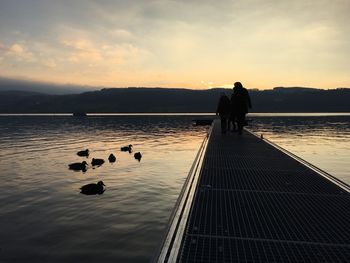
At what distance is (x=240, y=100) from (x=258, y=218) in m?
17.1

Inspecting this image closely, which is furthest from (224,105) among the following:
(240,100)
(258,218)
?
(258,218)

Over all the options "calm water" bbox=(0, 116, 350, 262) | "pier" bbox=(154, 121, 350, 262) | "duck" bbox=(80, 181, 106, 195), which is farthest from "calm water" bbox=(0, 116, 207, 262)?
"pier" bbox=(154, 121, 350, 262)

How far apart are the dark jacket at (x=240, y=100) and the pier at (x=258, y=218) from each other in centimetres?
1024

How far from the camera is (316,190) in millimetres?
11859

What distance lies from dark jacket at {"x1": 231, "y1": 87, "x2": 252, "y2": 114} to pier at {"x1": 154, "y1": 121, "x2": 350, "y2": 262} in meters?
10.2

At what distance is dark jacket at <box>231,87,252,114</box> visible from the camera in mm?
24828

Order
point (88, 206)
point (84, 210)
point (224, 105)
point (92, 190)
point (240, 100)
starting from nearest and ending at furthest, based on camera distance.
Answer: point (84, 210), point (88, 206), point (92, 190), point (240, 100), point (224, 105)

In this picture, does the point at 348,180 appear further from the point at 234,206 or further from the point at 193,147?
the point at 193,147

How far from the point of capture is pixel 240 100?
24984mm

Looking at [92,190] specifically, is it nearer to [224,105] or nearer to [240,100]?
[240,100]

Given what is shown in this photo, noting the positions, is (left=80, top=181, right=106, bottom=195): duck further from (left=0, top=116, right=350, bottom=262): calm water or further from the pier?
the pier

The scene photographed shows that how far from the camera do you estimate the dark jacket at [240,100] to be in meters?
24.8

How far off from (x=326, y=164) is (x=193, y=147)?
57.4ft

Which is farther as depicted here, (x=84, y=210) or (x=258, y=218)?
(x=84, y=210)
